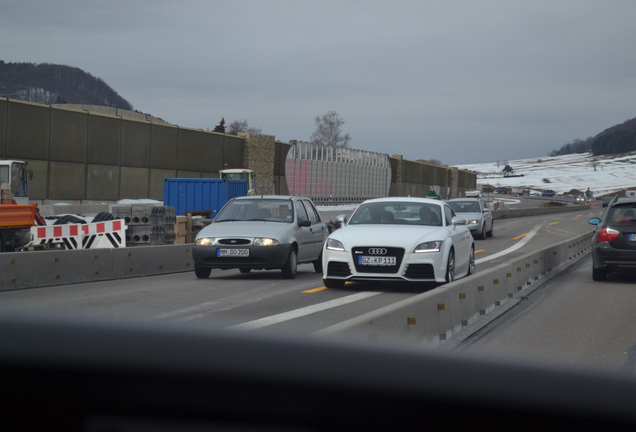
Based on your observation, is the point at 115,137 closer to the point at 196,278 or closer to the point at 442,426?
the point at 196,278

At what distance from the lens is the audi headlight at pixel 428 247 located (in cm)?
1288

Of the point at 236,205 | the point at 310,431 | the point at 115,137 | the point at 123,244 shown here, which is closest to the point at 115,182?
the point at 115,137

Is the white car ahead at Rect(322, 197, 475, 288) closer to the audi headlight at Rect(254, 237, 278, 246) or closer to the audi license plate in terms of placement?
the audi license plate

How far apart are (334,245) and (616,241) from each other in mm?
5627

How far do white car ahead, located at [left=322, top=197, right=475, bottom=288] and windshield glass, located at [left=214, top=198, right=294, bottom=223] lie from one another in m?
2.22

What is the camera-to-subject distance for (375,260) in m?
13.0

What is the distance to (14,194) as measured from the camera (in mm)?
22984

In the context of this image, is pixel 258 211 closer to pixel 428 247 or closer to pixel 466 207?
pixel 428 247

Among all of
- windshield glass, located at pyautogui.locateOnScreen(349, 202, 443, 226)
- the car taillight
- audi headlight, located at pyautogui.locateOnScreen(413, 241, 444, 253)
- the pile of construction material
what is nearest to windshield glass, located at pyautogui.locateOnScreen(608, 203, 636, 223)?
the car taillight

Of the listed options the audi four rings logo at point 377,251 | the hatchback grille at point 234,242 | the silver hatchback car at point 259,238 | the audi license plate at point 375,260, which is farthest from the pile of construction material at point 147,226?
the audi four rings logo at point 377,251

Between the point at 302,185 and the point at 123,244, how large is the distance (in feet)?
129

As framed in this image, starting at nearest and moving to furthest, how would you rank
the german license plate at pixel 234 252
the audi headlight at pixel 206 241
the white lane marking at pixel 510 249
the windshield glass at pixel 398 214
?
1. the windshield glass at pixel 398 214
2. the german license plate at pixel 234 252
3. the audi headlight at pixel 206 241
4. the white lane marking at pixel 510 249

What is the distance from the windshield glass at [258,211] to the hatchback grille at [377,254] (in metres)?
3.24

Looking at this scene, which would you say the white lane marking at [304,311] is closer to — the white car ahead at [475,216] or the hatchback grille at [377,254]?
the hatchback grille at [377,254]
